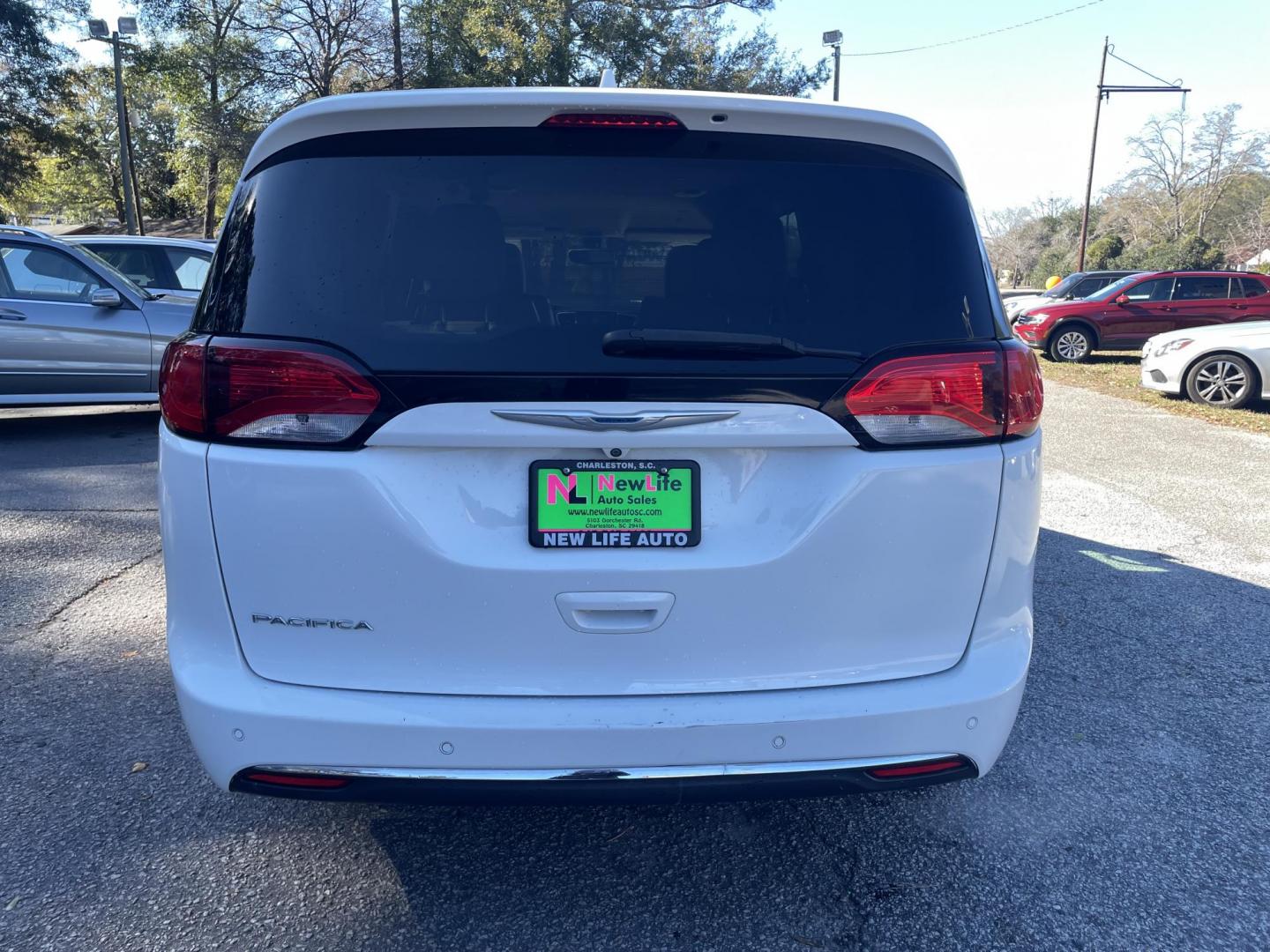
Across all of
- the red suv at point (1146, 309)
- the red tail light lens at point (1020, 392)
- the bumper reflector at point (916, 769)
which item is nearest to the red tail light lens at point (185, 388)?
the bumper reflector at point (916, 769)

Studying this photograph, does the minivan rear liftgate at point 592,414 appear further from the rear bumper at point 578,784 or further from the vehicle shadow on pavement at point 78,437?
the vehicle shadow on pavement at point 78,437

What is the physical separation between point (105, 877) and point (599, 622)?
154 centimetres

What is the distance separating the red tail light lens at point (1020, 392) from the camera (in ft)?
6.86

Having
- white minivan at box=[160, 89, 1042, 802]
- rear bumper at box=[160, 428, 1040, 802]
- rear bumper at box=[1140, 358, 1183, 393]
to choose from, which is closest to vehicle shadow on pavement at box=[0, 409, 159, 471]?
rear bumper at box=[160, 428, 1040, 802]

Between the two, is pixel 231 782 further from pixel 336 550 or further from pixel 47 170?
pixel 47 170

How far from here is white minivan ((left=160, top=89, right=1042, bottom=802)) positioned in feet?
6.32

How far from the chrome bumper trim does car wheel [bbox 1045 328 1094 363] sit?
55.9ft

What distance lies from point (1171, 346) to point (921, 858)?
11114mm

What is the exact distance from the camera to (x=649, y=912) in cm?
234

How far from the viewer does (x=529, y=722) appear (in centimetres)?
196

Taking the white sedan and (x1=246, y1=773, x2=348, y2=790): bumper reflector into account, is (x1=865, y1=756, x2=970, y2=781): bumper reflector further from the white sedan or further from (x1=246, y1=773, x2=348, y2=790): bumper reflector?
the white sedan

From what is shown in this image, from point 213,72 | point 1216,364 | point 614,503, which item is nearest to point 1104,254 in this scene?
point 213,72

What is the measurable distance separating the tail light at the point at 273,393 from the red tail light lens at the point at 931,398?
3.33 ft

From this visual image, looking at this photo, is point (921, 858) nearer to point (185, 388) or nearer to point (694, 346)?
point (694, 346)
